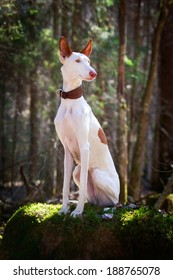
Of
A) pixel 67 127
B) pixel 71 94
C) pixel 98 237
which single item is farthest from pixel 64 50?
pixel 98 237

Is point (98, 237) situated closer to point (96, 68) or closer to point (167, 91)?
point (96, 68)

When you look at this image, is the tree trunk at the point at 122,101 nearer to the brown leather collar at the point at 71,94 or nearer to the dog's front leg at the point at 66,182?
the dog's front leg at the point at 66,182

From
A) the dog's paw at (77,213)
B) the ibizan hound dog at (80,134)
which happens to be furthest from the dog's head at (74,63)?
the dog's paw at (77,213)

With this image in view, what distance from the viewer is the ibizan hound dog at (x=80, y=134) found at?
18.6 feet

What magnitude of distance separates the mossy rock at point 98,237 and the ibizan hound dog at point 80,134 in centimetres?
31

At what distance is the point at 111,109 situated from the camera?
58.2 ft

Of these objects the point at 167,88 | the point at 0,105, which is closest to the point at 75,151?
the point at 167,88

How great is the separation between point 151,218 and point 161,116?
448 inches

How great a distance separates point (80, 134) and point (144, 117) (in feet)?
20.5

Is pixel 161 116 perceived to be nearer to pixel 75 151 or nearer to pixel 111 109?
pixel 111 109

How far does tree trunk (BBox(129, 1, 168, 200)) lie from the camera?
11242mm

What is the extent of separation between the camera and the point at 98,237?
528cm

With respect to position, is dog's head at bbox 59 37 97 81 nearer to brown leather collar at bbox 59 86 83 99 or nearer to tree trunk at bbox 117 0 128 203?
brown leather collar at bbox 59 86 83 99

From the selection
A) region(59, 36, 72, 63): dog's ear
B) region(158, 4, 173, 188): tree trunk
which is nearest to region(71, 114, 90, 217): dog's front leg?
region(59, 36, 72, 63): dog's ear
